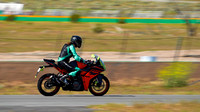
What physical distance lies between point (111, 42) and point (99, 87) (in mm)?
17188

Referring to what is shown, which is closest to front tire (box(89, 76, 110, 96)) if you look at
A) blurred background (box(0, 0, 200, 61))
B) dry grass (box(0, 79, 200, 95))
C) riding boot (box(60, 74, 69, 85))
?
riding boot (box(60, 74, 69, 85))

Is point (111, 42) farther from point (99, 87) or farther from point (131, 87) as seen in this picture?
point (99, 87)

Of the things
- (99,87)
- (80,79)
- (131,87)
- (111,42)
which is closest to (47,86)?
(80,79)

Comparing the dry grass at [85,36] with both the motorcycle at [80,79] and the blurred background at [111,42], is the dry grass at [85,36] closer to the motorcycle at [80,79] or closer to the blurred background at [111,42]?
the blurred background at [111,42]

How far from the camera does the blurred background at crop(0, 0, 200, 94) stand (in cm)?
1647

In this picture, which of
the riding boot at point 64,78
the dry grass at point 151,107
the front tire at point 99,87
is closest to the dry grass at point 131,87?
the front tire at point 99,87

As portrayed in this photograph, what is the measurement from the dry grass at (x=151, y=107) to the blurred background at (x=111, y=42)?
13.6 ft

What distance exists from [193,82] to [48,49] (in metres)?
10.1

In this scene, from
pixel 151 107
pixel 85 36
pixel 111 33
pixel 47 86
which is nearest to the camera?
pixel 151 107

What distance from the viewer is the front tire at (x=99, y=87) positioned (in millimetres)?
11188

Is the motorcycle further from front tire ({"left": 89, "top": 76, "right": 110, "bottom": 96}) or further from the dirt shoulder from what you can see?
the dirt shoulder

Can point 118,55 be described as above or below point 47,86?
above

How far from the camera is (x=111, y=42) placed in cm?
2833

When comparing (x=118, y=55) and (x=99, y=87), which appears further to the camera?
(x=118, y=55)
